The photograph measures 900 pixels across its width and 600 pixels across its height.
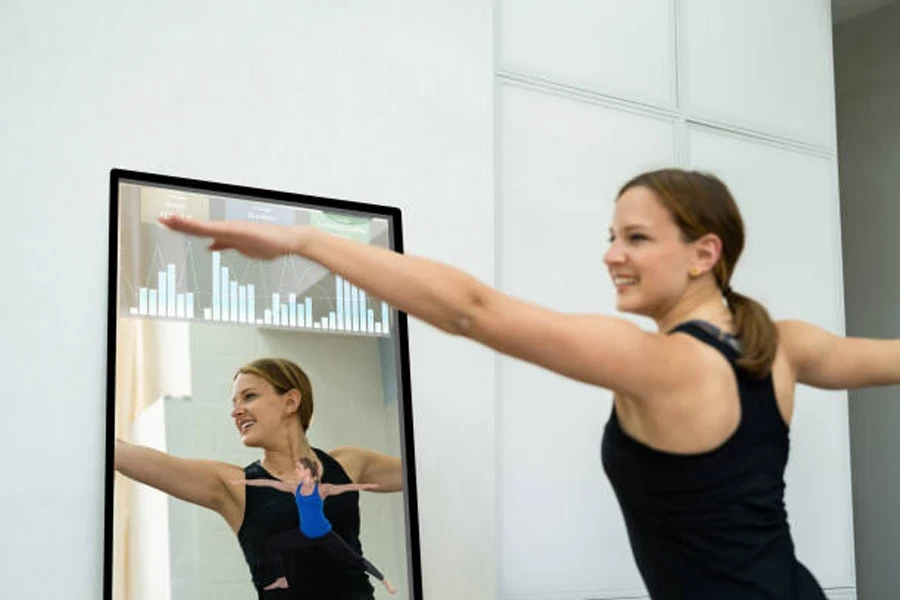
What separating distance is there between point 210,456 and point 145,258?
Answer: 0.54 m

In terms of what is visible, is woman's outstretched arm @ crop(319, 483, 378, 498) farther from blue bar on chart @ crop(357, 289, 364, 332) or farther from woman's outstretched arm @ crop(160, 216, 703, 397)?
woman's outstretched arm @ crop(160, 216, 703, 397)

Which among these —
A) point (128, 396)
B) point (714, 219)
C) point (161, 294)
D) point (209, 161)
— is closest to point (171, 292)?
point (161, 294)

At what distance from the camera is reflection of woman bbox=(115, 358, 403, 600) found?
2750mm

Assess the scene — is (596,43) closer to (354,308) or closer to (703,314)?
(354,308)

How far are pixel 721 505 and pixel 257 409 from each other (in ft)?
4.94

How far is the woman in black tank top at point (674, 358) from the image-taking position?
159 centimetres

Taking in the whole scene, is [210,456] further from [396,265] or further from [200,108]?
[396,265]

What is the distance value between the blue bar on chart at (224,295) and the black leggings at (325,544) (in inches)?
23.4

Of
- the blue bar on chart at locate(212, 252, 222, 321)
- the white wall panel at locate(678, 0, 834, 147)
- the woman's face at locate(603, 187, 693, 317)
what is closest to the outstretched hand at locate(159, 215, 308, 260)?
the woman's face at locate(603, 187, 693, 317)

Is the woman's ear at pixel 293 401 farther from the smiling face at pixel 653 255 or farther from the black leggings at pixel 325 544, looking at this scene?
the smiling face at pixel 653 255

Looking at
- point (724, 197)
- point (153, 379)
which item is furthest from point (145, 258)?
point (724, 197)

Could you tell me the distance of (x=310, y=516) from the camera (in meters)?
2.90

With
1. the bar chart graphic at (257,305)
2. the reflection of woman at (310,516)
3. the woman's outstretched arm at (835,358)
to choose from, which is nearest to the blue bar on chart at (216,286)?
the bar chart graphic at (257,305)

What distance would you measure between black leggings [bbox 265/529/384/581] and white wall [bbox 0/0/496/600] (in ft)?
0.80
